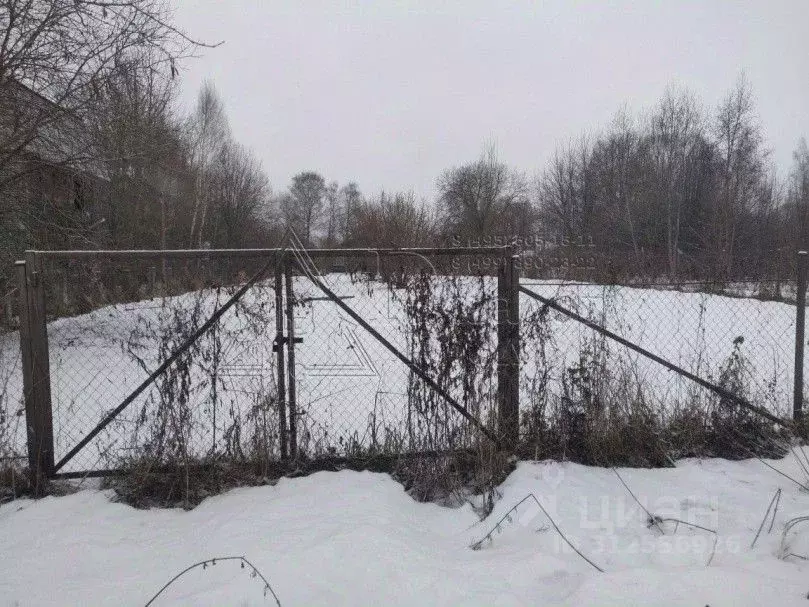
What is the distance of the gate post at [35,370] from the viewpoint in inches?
130

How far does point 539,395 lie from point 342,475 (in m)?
1.55

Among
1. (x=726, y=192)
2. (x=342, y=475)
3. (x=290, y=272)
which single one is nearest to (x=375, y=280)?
(x=290, y=272)

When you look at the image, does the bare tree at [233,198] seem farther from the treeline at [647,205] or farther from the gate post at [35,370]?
the gate post at [35,370]

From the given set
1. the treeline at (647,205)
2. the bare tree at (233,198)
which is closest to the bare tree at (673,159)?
the treeline at (647,205)

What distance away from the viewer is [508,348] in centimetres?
361

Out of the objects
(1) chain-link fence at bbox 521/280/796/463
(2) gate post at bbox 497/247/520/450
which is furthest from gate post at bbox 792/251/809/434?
(2) gate post at bbox 497/247/520/450

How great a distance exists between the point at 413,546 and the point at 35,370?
9.14 feet

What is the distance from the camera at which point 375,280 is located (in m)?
3.68

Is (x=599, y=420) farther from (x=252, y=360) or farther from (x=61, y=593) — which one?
(x=61, y=593)

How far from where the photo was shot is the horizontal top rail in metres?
3.28

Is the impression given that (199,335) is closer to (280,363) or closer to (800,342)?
(280,363)

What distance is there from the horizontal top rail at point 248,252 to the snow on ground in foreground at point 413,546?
1.56 m

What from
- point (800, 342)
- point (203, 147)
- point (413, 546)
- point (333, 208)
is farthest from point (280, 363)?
point (333, 208)

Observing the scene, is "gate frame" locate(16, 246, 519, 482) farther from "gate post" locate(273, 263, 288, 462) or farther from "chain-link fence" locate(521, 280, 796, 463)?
"chain-link fence" locate(521, 280, 796, 463)
